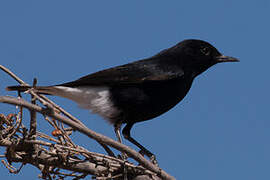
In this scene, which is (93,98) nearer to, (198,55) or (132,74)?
(132,74)

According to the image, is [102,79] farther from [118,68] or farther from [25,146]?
[25,146]

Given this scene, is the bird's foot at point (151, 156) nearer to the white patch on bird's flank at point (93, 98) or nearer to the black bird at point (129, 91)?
the black bird at point (129, 91)

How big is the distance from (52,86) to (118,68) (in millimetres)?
973

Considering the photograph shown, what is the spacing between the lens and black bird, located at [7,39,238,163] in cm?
523

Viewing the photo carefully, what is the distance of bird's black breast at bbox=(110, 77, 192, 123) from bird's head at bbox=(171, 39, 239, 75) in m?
0.85

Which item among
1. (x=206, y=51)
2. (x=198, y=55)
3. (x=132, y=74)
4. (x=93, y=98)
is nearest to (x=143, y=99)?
(x=132, y=74)

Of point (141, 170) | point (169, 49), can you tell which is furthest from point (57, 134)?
point (169, 49)

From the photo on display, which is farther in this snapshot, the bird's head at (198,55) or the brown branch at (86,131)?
the bird's head at (198,55)

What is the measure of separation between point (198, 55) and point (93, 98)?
6.21 feet

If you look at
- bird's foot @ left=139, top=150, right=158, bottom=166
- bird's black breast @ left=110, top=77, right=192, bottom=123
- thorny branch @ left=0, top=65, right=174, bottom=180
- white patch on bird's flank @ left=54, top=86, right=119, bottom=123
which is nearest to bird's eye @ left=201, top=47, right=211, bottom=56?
bird's black breast @ left=110, top=77, right=192, bottom=123

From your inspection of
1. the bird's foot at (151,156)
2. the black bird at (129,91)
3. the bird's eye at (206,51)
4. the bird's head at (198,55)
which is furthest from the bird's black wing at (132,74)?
the bird's foot at (151,156)

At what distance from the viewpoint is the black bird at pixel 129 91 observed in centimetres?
523

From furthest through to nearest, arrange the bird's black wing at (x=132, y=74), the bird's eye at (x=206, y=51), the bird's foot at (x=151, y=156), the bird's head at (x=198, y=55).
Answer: the bird's eye at (x=206, y=51) < the bird's head at (x=198, y=55) < the bird's black wing at (x=132, y=74) < the bird's foot at (x=151, y=156)

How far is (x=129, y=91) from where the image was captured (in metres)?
5.31
